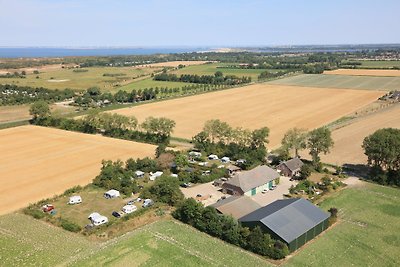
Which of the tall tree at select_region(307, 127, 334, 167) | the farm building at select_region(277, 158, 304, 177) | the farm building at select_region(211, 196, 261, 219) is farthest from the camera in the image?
the tall tree at select_region(307, 127, 334, 167)

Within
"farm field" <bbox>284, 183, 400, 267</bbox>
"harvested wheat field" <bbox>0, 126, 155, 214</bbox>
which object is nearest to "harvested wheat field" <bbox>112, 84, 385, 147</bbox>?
"harvested wheat field" <bbox>0, 126, 155, 214</bbox>

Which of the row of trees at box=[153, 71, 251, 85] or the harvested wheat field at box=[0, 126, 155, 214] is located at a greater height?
the harvested wheat field at box=[0, 126, 155, 214]

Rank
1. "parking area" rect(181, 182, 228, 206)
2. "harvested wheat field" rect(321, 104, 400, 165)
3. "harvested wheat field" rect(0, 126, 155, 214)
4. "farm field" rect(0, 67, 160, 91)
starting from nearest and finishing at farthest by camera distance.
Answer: "parking area" rect(181, 182, 228, 206) → "harvested wheat field" rect(0, 126, 155, 214) → "harvested wheat field" rect(321, 104, 400, 165) → "farm field" rect(0, 67, 160, 91)

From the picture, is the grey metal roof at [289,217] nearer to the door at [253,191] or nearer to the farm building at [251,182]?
the farm building at [251,182]

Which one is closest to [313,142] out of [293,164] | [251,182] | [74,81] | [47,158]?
[293,164]

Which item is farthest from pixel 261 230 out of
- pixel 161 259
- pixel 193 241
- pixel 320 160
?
pixel 320 160

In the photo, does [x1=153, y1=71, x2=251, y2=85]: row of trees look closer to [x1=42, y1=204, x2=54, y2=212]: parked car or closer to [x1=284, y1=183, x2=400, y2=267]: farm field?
[x1=284, y1=183, x2=400, y2=267]: farm field

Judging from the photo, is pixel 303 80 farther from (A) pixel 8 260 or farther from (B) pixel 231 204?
(A) pixel 8 260
